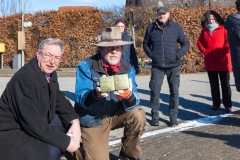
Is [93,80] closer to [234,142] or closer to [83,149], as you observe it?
[83,149]

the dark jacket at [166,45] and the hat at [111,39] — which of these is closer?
the hat at [111,39]

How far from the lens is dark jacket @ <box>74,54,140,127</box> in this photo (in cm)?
452

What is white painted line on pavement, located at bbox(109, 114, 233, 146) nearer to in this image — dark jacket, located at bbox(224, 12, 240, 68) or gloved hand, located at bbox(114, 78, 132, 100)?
dark jacket, located at bbox(224, 12, 240, 68)

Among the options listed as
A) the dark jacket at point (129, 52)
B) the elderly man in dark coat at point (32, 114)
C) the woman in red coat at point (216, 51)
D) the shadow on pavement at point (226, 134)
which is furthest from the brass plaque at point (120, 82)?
the woman in red coat at point (216, 51)

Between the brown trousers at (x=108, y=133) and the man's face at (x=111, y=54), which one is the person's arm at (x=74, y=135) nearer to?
the brown trousers at (x=108, y=133)

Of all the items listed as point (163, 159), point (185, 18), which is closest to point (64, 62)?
point (185, 18)

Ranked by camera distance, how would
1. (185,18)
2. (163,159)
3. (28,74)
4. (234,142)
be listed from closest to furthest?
(28,74) → (163,159) → (234,142) → (185,18)

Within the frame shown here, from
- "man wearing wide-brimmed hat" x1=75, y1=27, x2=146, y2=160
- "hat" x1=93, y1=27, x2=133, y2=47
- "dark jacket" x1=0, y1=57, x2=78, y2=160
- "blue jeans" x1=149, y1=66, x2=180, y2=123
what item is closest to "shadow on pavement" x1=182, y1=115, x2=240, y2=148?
"blue jeans" x1=149, y1=66, x2=180, y2=123

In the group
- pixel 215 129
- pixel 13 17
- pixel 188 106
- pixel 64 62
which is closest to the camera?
pixel 215 129

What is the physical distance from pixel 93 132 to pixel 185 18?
11.9 m

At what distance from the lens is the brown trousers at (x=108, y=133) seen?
4594mm

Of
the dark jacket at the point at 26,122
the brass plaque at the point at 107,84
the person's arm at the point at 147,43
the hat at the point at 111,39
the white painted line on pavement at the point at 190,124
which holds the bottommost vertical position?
the white painted line on pavement at the point at 190,124

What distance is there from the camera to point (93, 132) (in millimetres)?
4684

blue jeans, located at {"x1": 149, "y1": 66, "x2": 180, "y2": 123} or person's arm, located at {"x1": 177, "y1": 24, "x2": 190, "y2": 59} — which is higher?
person's arm, located at {"x1": 177, "y1": 24, "x2": 190, "y2": 59}
